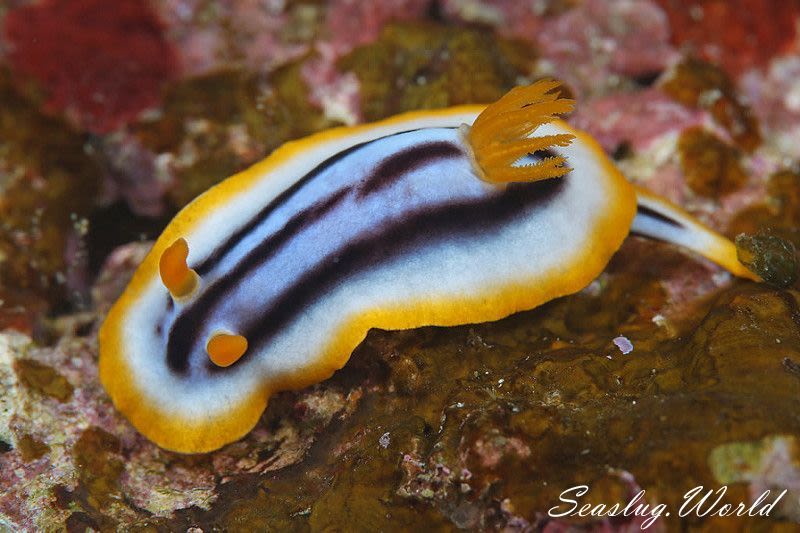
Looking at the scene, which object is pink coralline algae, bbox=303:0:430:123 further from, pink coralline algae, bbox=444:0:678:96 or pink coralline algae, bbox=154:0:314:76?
pink coralline algae, bbox=444:0:678:96

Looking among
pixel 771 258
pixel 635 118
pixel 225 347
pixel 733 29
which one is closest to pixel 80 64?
pixel 225 347

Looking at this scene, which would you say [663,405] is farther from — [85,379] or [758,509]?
[85,379]

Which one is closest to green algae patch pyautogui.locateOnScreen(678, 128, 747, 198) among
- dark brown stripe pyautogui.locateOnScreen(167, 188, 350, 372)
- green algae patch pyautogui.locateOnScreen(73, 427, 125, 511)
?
dark brown stripe pyautogui.locateOnScreen(167, 188, 350, 372)

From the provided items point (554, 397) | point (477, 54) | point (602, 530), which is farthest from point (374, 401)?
point (477, 54)

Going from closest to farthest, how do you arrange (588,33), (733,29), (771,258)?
1. (771,258)
2. (588,33)
3. (733,29)

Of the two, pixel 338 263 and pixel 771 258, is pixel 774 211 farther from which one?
pixel 338 263
